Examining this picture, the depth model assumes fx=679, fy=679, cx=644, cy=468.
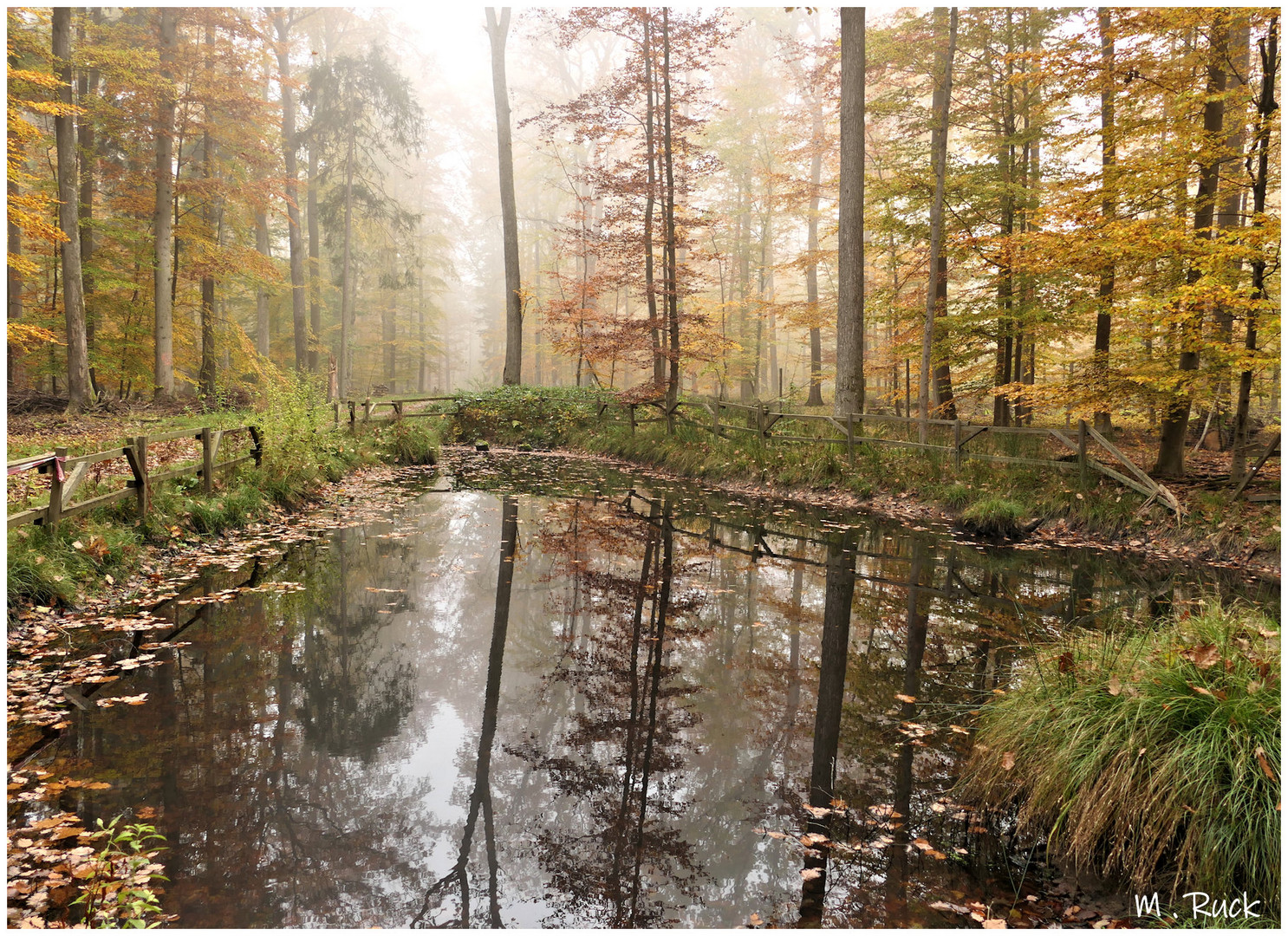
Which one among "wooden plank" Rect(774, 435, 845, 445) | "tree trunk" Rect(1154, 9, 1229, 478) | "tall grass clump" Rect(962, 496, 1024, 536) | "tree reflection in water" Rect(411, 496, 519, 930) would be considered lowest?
"tree reflection in water" Rect(411, 496, 519, 930)

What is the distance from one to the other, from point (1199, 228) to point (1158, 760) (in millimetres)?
8375

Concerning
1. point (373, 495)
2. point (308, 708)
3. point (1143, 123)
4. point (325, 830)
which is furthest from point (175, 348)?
point (1143, 123)

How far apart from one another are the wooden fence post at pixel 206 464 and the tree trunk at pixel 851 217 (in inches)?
377

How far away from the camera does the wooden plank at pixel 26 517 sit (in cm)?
517

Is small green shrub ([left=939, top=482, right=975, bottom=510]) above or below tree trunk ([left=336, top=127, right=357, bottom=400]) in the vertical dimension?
below

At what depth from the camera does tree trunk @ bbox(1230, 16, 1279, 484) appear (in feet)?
25.3

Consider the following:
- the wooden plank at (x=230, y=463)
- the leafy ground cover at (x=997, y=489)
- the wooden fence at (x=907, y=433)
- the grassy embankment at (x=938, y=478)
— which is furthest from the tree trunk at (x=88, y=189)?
the leafy ground cover at (x=997, y=489)

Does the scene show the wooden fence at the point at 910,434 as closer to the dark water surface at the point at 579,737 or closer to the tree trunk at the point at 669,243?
the tree trunk at the point at 669,243

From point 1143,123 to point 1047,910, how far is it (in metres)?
10.3

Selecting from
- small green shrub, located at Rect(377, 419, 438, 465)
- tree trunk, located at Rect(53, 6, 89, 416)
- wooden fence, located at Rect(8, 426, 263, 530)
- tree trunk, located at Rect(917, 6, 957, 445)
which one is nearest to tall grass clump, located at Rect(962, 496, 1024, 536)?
tree trunk, located at Rect(917, 6, 957, 445)

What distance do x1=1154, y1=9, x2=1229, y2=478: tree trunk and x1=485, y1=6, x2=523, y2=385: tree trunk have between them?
15.9 m

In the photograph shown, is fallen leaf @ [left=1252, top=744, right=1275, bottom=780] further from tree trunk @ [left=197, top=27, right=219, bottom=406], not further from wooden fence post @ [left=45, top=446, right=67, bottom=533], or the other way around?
tree trunk @ [left=197, top=27, right=219, bottom=406]

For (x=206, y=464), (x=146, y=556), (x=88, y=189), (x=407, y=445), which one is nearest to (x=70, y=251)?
(x=88, y=189)

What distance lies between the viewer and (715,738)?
4008 mm
